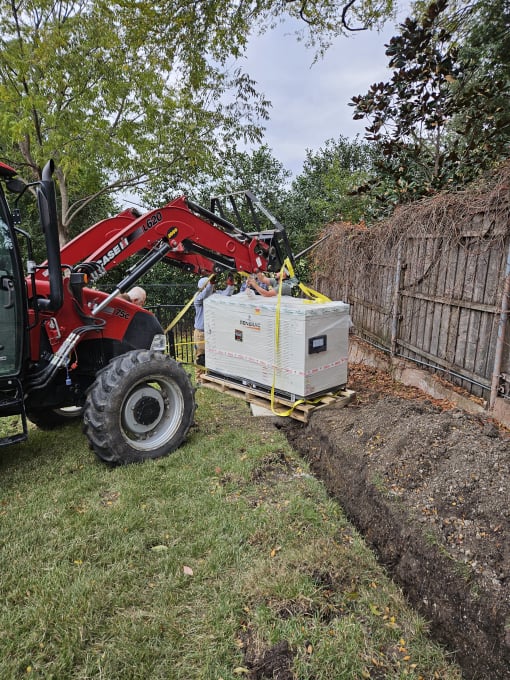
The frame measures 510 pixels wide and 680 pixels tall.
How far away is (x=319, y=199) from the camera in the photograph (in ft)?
46.7

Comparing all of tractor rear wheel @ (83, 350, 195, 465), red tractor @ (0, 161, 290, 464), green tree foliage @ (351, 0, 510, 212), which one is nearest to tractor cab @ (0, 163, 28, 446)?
red tractor @ (0, 161, 290, 464)

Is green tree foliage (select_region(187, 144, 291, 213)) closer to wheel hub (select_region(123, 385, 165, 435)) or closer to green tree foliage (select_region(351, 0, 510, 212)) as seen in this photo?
green tree foliage (select_region(351, 0, 510, 212))

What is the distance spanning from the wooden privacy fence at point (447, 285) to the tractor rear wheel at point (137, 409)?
11.3 ft

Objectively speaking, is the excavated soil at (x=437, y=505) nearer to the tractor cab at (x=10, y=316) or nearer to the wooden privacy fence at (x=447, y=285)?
the wooden privacy fence at (x=447, y=285)

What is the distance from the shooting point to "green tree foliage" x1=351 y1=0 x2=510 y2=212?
19.9 feet

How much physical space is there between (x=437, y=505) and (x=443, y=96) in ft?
22.8

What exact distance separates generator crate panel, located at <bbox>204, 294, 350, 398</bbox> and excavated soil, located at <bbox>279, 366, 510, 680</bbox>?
2.32ft

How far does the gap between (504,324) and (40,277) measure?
513 cm

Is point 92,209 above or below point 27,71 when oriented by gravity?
below

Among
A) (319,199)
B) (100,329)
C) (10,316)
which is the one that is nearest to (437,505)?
(100,329)

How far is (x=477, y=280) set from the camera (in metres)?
5.00

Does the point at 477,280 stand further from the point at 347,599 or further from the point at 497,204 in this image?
the point at 347,599

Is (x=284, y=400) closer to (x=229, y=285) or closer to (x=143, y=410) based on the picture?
(x=143, y=410)

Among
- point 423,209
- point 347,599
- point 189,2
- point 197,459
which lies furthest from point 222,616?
point 189,2
